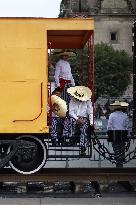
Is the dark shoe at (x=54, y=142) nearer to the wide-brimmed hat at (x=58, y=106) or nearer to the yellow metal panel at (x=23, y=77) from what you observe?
the wide-brimmed hat at (x=58, y=106)

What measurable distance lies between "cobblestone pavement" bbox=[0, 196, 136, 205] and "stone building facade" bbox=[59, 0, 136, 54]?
73.6 metres

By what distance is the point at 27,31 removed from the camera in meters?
11.8

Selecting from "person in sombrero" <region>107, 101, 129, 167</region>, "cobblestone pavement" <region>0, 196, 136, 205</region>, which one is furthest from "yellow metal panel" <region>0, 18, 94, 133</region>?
"person in sombrero" <region>107, 101, 129, 167</region>

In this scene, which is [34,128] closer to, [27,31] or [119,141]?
[27,31]

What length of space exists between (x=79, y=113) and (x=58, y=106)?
0.50 m

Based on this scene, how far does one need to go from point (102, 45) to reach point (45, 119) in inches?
2466

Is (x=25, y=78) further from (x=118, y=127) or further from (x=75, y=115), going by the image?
(x=118, y=127)

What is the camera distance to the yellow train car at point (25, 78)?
1157 cm

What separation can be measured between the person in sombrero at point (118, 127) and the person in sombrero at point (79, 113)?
67.3 inches

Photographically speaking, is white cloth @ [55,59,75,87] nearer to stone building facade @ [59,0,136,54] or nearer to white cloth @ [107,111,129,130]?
white cloth @ [107,111,129,130]

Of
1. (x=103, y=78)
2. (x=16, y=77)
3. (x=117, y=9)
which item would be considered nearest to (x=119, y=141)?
(x=16, y=77)

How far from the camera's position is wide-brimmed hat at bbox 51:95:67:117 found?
1216 cm

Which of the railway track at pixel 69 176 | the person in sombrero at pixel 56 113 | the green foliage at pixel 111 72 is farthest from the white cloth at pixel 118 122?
the green foliage at pixel 111 72

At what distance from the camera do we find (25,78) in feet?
38.4
